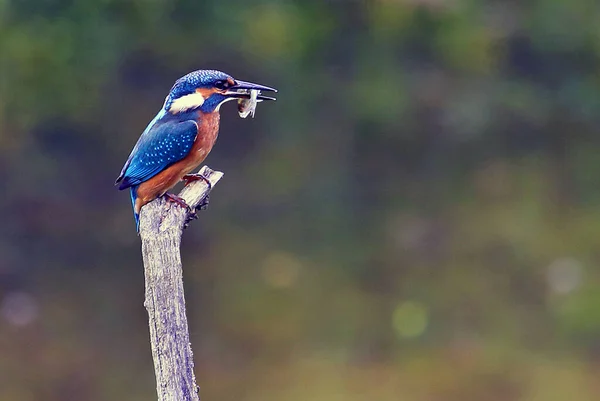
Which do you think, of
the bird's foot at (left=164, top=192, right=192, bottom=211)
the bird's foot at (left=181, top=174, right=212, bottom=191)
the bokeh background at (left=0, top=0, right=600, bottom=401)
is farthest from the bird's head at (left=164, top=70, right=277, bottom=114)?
the bokeh background at (left=0, top=0, right=600, bottom=401)

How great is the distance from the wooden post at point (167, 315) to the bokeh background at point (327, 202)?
254 cm

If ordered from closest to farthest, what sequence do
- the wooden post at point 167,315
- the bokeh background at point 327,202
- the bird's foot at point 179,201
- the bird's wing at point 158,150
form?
the wooden post at point 167,315
the bird's foot at point 179,201
the bird's wing at point 158,150
the bokeh background at point 327,202

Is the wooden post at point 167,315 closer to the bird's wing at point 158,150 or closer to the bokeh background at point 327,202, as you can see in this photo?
the bird's wing at point 158,150

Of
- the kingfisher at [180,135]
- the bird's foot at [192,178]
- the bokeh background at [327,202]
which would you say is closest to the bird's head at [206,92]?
the kingfisher at [180,135]

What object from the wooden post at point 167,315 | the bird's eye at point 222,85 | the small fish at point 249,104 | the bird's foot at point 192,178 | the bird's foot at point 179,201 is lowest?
the wooden post at point 167,315

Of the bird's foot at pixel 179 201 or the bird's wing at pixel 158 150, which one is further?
the bird's wing at pixel 158 150

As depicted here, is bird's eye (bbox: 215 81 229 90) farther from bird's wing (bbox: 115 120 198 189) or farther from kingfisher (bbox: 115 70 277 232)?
bird's wing (bbox: 115 120 198 189)

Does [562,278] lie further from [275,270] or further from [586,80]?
[586,80]

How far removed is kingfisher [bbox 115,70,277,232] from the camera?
99.1 inches

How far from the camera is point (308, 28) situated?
25.8ft

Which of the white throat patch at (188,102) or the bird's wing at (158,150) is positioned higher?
the white throat patch at (188,102)

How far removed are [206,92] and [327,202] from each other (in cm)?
386

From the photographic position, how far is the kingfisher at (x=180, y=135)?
8.26 feet

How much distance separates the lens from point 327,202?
6387 mm
